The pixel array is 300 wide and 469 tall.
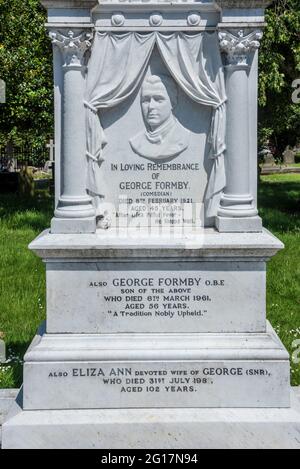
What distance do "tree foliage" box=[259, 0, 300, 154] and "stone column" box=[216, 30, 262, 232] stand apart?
10324mm

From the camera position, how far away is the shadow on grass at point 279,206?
14663 millimetres

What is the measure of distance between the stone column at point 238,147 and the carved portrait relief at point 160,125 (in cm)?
41

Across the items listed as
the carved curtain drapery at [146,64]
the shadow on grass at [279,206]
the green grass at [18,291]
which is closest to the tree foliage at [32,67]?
the shadow on grass at [279,206]

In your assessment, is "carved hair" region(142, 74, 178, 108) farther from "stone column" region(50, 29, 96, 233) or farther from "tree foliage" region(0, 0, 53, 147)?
"tree foliage" region(0, 0, 53, 147)

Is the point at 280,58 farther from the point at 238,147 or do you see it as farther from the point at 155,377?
the point at 155,377

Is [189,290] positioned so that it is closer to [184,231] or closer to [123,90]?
[184,231]

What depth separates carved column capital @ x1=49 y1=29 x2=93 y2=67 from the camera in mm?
4727

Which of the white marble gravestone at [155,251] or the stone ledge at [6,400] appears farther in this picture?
the stone ledge at [6,400]

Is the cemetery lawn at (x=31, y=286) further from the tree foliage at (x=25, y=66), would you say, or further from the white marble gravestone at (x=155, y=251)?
the tree foliage at (x=25, y=66)

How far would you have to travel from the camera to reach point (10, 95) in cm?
1706

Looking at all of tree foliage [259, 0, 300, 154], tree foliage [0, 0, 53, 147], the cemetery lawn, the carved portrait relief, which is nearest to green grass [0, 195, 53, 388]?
the cemetery lawn

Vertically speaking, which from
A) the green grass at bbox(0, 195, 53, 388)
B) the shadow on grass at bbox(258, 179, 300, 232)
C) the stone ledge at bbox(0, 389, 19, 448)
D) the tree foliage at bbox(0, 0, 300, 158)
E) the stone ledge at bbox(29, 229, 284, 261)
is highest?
the tree foliage at bbox(0, 0, 300, 158)
